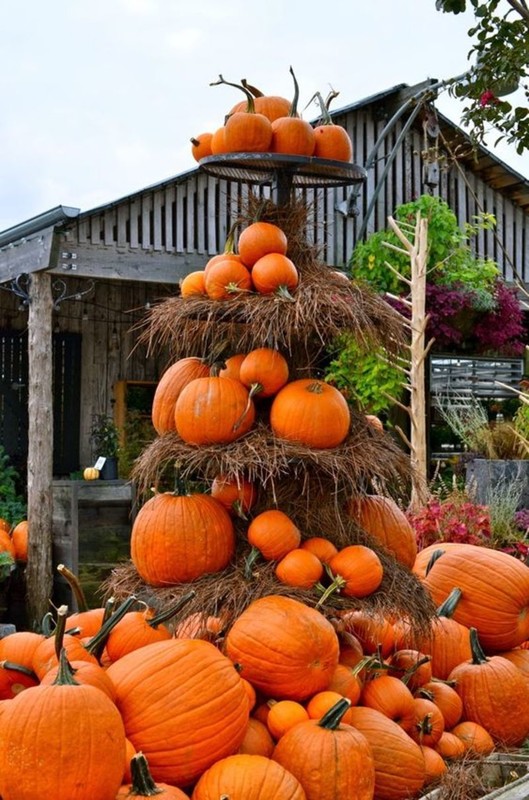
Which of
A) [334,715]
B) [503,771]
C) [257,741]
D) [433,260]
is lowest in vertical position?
[503,771]

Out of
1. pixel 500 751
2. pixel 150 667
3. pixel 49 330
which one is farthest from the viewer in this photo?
pixel 49 330

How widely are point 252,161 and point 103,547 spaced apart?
514 centimetres

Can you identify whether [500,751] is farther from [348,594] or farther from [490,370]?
[490,370]

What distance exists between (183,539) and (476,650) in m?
1.25

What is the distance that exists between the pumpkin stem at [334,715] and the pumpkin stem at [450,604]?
46.6 inches

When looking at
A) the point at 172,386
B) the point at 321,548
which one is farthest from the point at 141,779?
the point at 172,386

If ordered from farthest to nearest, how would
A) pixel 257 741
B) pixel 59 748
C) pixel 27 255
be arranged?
1. pixel 27 255
2. pixel 257 741
3. pixel 59 748

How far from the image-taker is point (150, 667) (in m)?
2.69

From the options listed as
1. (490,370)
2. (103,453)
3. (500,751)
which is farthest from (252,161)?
(490,370)

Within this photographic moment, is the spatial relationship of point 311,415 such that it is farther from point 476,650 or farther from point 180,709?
point 476,650

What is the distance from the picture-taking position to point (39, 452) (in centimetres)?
782

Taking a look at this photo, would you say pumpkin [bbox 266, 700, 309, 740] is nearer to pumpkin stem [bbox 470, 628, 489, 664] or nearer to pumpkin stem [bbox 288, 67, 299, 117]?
pumpkin stem [bbox 470, 628, 489, 664]

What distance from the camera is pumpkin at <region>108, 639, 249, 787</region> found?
102 inches

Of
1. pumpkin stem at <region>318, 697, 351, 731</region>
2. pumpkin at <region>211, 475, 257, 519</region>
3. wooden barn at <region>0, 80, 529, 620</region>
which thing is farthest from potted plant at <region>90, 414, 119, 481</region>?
pumpkin stem at <region>318, 697, 351, 731</region>
